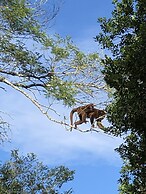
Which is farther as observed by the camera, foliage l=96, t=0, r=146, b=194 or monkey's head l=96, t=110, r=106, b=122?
monkey's head l=96, t=110, r=106, b=122

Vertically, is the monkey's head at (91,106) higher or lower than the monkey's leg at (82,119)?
higher

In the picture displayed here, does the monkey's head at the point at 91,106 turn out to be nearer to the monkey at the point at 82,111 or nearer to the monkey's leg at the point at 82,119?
the monkey at the point at 82,111

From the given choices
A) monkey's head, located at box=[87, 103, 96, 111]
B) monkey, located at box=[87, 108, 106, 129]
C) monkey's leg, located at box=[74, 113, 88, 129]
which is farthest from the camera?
monkey's head, located at box=[87, 103, 96, 111]

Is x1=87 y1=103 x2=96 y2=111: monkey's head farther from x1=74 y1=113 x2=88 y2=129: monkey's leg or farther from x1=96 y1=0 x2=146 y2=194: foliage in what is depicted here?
x1=96 y1=0 x2=146 y2=194: foliage

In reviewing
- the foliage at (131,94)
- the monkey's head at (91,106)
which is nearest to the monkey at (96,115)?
the monkey's head at (91,106)

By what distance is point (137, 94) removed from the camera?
6312 mm

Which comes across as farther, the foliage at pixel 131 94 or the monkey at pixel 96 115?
the monkey at pixel 96 115


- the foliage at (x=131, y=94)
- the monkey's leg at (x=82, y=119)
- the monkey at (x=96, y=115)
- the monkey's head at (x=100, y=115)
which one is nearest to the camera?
the foliage at (x=131, y=94)

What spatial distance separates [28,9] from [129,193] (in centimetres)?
588

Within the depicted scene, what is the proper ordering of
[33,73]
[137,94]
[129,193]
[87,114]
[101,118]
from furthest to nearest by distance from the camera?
1. [33,73]
2. [87,114]
3. [101,118]
4. [129,193]
5. [137,94]

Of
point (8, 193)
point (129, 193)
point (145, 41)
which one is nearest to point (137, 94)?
point (145, 41)

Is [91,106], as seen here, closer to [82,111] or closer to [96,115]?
[82,111]

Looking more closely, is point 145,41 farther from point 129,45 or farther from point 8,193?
point 8,193

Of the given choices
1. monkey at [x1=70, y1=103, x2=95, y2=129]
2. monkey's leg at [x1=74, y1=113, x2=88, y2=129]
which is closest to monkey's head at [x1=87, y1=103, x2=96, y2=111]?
monkey at [x1=70, y1=103, x2=95, y2=129]
